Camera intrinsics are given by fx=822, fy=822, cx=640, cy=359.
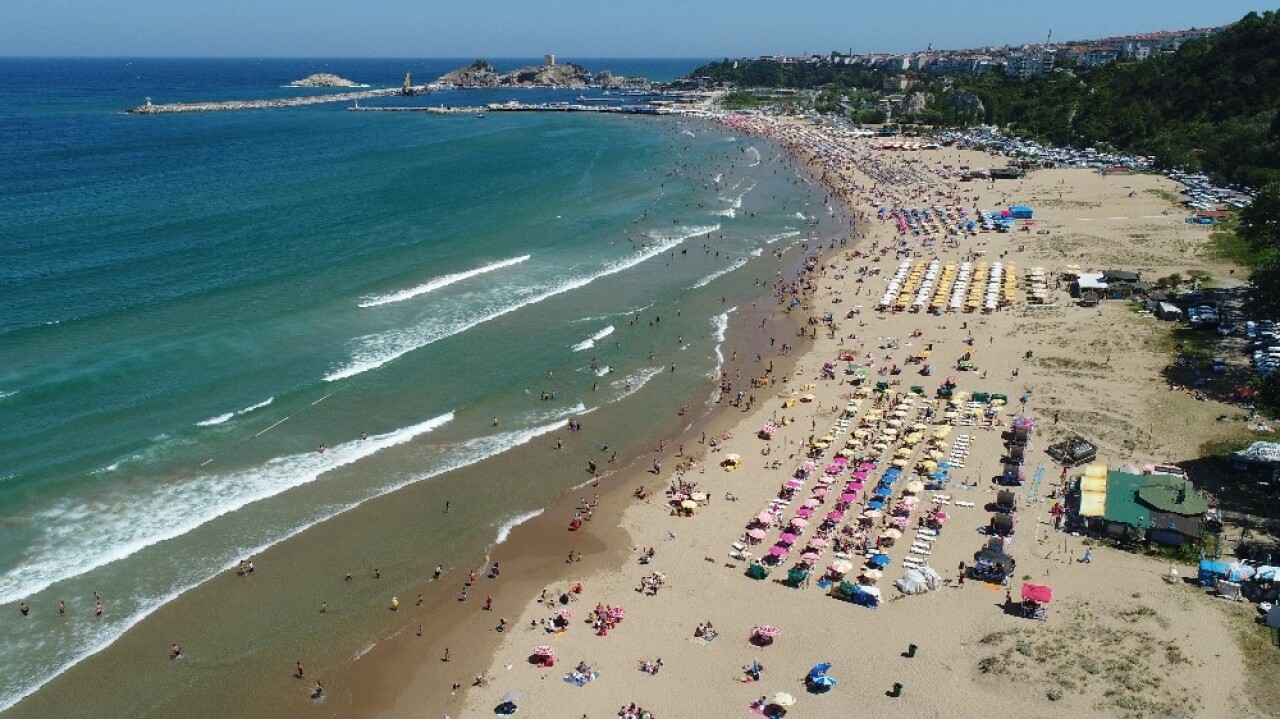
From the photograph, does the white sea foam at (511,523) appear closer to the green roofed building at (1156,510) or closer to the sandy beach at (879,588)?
the sandy beach at (879,588)

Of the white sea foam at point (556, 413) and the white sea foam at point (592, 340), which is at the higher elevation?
the white sea foam at point (592, 340)

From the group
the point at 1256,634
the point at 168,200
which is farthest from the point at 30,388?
the point at 1256,634

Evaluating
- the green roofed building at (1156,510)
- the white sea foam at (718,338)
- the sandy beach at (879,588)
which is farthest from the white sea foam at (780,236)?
the green roofed building at (1156,510)

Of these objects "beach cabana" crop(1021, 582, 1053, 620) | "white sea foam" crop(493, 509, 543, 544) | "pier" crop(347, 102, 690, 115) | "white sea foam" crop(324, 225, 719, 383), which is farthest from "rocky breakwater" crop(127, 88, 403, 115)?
"beach cabana" crop(1021, 582, 1053, 620)

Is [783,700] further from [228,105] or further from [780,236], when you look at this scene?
[228,105]

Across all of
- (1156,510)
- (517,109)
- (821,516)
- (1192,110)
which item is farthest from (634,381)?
(517,109)

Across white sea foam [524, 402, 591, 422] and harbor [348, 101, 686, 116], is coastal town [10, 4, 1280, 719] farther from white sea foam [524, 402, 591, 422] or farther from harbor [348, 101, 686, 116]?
harbor [348, 101, 686, 116]
